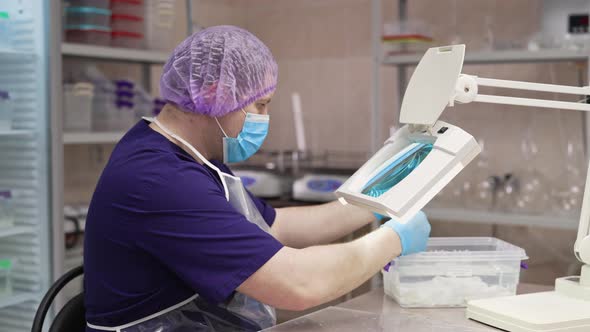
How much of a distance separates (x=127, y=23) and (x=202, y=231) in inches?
77.6

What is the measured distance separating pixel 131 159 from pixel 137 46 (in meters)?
1.78

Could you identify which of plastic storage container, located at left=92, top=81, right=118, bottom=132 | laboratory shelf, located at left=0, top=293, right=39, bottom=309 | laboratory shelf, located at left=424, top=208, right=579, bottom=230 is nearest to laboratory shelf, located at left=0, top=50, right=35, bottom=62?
plastic storage container, located at left=92, top=81, right=118, bottom=132

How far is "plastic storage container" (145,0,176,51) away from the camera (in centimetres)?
322

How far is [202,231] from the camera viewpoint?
1.41 metres

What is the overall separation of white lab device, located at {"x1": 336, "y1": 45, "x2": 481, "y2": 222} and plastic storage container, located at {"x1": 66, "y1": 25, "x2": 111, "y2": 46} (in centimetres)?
186

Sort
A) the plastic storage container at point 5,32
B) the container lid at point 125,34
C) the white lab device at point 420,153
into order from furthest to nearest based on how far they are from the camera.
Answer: the container lid at point 125,34 → the plastic storage container at point 5,32 → the white lab device at point 420,153

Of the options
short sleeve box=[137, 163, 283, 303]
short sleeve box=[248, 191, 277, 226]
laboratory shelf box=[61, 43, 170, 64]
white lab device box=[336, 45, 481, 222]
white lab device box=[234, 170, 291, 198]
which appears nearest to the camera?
white lab device box=[336, 45, 481, 222]

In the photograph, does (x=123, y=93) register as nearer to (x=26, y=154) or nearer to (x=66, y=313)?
(x=26, y=154)

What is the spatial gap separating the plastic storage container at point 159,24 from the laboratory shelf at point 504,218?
1463 millimetres

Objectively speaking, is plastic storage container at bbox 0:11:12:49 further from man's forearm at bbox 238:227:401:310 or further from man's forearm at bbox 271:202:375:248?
man's forearm at bbox 238:227:401:310

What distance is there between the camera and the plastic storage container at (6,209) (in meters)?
2.52

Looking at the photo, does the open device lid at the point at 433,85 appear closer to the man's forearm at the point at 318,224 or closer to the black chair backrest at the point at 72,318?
the man's forearm at the point at 318,224

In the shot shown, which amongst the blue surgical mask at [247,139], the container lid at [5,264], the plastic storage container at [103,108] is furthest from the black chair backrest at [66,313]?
the plastic storage container at [103,108]

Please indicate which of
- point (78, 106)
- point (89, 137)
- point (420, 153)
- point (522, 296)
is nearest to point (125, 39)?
point (78, 106)
